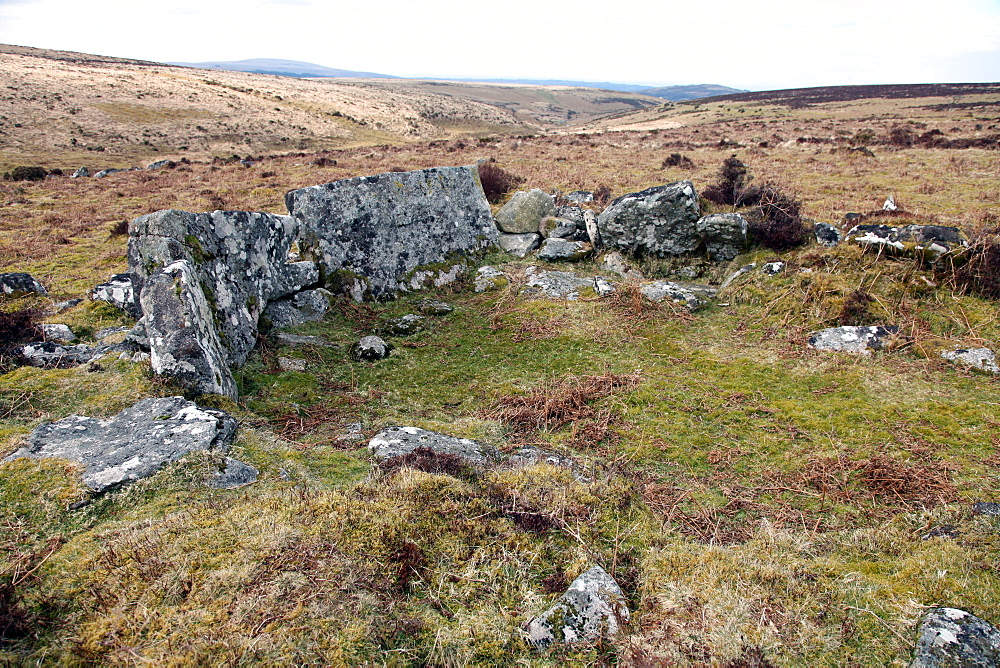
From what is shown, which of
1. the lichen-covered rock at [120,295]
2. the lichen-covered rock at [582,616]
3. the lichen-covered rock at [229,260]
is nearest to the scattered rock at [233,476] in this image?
the lichen-covered rock at [582,616]

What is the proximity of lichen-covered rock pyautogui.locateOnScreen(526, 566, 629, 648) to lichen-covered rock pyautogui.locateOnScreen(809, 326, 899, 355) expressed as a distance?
6.64 meters

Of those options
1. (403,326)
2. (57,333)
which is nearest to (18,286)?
(57,333)

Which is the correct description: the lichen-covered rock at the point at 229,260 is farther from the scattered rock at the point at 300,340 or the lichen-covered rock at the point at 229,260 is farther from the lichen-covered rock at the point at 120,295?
the lichen-covered rock at the point at 120,295

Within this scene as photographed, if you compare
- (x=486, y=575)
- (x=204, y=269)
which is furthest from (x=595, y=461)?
(x=204, y=269)

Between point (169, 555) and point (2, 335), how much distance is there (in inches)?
258

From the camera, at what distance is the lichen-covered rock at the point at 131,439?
4571 mm

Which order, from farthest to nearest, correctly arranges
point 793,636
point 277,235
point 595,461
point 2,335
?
point 277,235 < point 2,335 < point 595,461 < point 793,636

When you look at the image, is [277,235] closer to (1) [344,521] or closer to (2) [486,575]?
(1) [344,521]

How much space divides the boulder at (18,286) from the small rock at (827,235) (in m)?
16.2

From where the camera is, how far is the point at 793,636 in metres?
3.38

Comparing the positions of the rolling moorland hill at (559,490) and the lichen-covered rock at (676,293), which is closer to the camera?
the rolling moorland hill at (559,490)

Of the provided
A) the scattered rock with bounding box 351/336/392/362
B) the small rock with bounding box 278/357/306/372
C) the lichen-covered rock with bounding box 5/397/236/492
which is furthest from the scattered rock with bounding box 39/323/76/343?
the scattered rock with bounding box 351/336/392/362

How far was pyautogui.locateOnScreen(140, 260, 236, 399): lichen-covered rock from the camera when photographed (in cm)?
652

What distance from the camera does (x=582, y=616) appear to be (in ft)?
11.7
